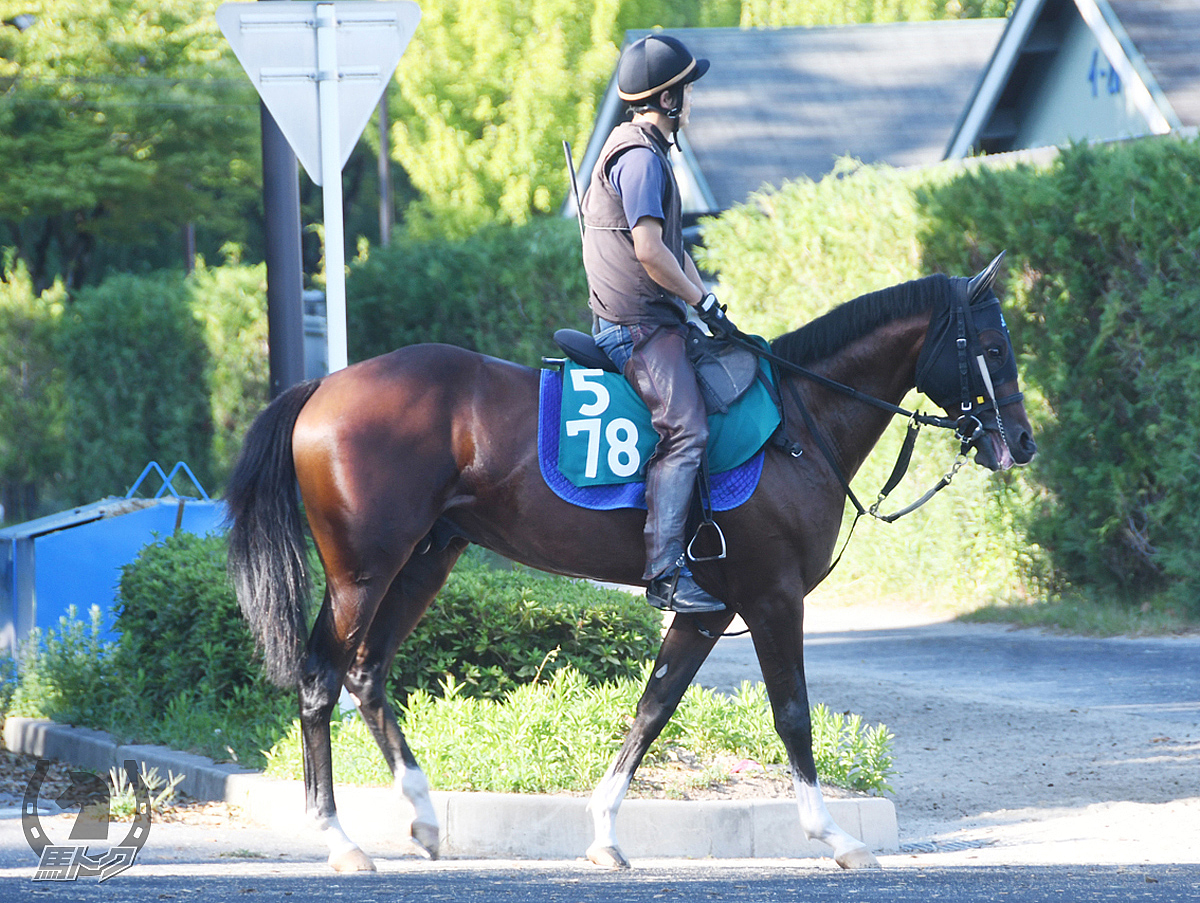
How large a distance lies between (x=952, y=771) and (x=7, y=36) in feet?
87.4

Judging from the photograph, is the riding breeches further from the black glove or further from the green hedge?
the green hedge

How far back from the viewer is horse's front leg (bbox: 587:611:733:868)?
17.7 ft

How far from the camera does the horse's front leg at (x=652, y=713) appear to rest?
5383 mm

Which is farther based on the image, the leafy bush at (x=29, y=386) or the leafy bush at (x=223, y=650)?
the leafy bush at (x=29, y=386)

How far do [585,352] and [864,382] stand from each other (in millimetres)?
1109

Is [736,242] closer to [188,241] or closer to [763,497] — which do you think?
[763,497]

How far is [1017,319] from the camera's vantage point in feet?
37.7

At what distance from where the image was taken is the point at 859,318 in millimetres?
5711

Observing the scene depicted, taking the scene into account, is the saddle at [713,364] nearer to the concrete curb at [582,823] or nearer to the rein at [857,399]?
the rein at [857,399]

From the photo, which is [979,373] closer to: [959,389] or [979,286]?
[959,389]

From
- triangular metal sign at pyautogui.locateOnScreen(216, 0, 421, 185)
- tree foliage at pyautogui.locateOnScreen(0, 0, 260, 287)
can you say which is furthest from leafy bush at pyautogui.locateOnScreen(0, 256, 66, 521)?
triangular metal sign at pyautogui.locateOnScreen(216, 0, 421, 185)

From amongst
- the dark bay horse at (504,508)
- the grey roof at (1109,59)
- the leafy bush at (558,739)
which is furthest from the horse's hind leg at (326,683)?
the grey roof at (1109,59)

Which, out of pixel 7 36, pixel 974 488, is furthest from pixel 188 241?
pixel 974 488

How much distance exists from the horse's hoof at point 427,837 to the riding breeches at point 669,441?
1.28m
